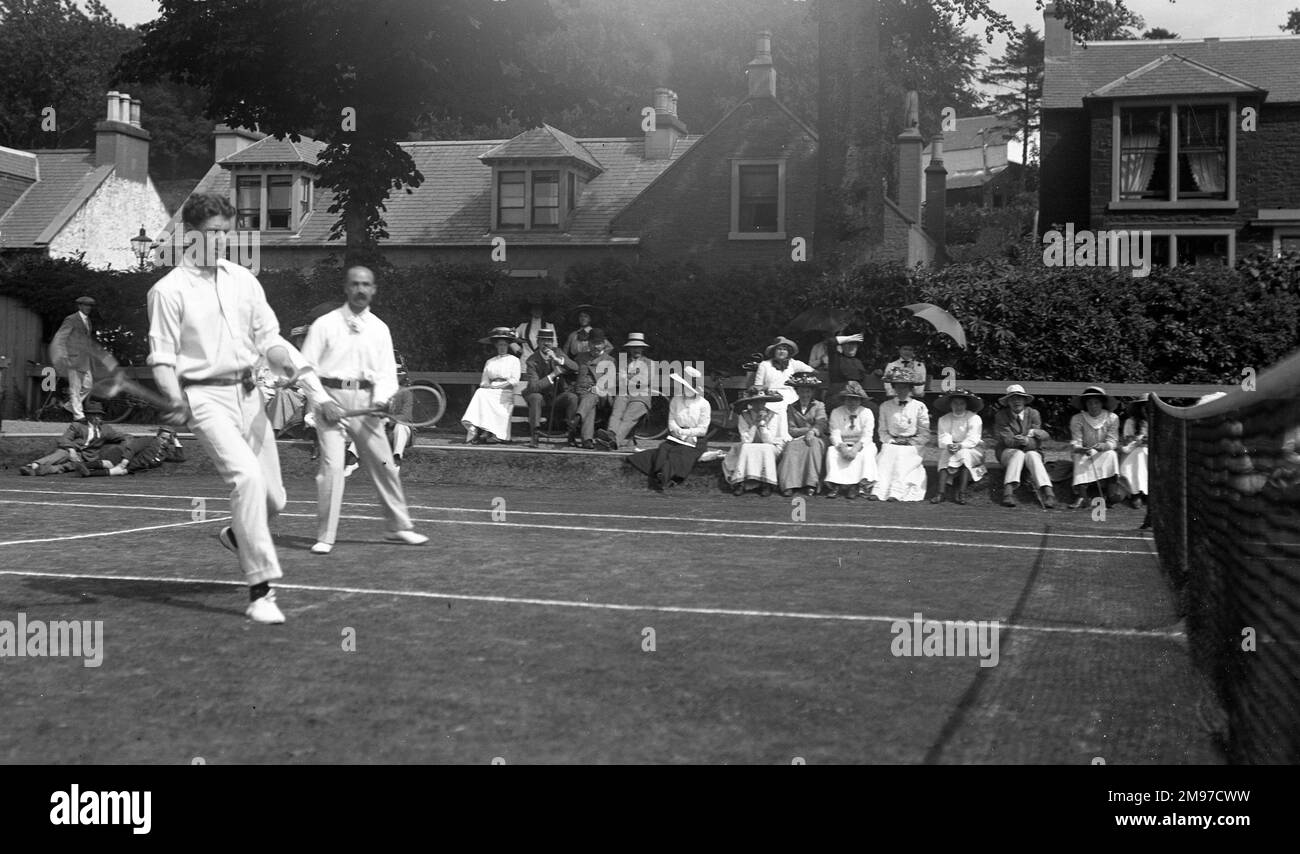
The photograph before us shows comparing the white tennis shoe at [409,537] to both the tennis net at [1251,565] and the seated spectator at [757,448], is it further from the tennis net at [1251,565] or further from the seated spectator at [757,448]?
the seated spectator at [757,448]

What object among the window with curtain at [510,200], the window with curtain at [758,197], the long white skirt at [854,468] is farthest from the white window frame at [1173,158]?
the long white skirt at [854,468]

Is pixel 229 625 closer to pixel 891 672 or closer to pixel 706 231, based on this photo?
pixel 891 672

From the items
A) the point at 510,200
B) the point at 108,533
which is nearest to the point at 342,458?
the point at 108,533

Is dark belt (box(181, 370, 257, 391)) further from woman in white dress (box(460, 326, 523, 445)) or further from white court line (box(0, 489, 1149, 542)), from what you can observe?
woman in white dress (box(460, 326, 523, 445))

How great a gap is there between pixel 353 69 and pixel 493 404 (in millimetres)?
9732

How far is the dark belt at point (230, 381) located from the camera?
770 centimetres

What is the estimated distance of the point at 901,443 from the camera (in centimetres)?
1762

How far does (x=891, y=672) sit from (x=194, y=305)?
4.25 metres

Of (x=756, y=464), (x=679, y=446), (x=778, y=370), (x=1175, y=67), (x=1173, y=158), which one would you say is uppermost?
(x=1175, y=67)

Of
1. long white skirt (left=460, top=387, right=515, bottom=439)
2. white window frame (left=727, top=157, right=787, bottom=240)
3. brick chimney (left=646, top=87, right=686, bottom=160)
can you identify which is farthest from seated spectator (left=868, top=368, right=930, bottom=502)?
brick chimney (left=646, top=87, right=686, bottom=160)

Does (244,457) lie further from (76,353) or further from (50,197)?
(50,197)

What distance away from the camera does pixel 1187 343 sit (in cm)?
2061
